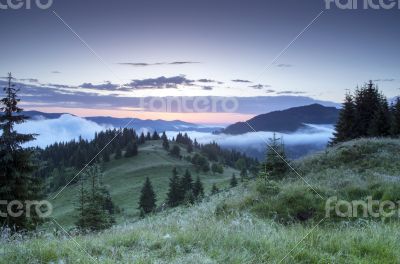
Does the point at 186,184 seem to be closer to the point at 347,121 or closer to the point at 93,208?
the point at 347,121

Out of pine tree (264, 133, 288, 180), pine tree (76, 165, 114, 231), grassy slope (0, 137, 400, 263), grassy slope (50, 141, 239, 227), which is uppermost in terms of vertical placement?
grassy slope (0, 137, 400, 263)

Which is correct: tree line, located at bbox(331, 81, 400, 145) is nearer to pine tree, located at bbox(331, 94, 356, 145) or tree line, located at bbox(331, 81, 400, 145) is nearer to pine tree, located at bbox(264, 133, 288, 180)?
pine tree, located at bbox(331, 94, 356, 145)

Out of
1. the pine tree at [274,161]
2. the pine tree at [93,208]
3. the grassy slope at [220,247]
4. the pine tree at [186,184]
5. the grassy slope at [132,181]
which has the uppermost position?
the grassy slope at [220,247]

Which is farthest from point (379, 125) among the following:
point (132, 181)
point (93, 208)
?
point (132, 181)

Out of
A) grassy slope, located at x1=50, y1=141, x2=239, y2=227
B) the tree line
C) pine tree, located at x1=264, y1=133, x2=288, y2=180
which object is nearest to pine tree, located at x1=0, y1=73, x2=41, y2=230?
pine tree, located at x1=264, y1=133, x2=288, y2=180

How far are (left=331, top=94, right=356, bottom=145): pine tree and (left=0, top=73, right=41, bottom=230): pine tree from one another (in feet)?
160

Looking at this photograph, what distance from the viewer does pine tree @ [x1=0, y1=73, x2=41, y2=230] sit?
84.2 feet

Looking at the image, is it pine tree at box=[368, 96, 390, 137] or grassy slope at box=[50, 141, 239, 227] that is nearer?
pine tree at box=[368, 96, 390, 137]

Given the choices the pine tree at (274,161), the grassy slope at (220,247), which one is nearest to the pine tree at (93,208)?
the pine tree at (274,161)
